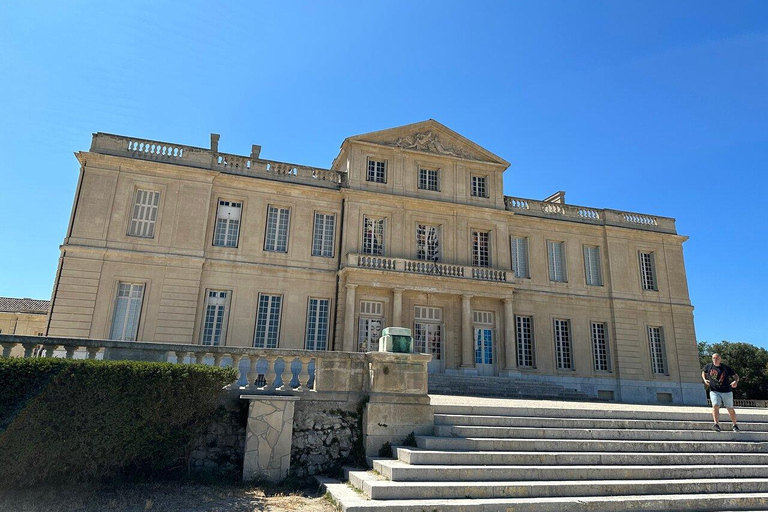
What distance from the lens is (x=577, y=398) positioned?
18859mm

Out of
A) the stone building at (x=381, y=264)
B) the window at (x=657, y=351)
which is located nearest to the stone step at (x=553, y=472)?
the stone building at (x=381, y=264)

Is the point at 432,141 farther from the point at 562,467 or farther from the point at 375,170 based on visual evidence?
the point at 562,467

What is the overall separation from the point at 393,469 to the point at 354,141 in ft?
57.1

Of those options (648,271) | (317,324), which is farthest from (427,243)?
(648,271)

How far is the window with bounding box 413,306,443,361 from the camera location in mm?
20688

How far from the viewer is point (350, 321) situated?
19516 millimetres

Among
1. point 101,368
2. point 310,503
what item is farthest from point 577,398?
point 101,368

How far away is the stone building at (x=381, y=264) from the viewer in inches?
725

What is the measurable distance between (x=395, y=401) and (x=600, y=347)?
1849 cm

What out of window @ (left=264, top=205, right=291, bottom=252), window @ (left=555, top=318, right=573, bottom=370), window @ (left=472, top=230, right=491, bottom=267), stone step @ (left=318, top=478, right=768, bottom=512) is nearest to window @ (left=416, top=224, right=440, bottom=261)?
window @ (left=472, top=230, right=491, bottom=267)

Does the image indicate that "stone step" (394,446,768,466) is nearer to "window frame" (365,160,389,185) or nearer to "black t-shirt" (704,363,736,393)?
"black t-shirt" (704,363,736,393)

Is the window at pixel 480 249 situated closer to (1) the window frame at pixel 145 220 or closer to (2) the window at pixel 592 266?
(2) the window at pixel 592 266

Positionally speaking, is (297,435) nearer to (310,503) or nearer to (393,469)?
(310,503)

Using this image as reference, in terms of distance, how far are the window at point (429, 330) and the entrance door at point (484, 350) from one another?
5.74ft
